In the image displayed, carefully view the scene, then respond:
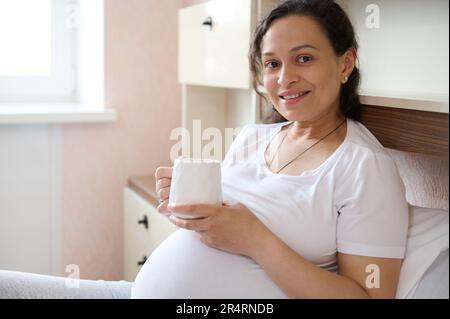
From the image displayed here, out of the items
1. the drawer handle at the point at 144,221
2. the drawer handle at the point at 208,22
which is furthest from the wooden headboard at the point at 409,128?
the drawer handle at the point at 144,221

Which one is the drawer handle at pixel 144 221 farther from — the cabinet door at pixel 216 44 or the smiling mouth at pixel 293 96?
the smiling mouth at pixel 293 96

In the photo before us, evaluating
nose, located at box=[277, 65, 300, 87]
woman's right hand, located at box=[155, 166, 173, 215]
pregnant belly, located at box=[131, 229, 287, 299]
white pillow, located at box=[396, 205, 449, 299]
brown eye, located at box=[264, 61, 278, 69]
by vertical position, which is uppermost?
brown eye, located at box=[264, 61, 278, 69]

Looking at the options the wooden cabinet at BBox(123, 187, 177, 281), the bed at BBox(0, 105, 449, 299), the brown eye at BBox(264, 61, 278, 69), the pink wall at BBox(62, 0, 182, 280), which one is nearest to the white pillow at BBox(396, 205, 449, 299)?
the bed at BBox(0, 105, 449, 299)

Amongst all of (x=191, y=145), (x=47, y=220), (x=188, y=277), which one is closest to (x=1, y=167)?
(x=47, y=220)

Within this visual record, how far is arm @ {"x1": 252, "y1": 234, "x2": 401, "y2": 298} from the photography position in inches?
27.0

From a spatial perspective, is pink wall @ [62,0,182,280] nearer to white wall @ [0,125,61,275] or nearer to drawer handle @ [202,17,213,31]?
white wall @ [0,125,61,275]

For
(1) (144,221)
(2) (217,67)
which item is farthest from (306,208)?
(1) (144,221)

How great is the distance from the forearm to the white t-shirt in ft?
0.09

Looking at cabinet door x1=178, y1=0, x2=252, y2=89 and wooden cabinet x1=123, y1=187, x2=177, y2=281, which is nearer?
cabinet door x1=178, y1=0, x2=252, y2=89

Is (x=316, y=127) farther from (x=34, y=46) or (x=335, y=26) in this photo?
(x=34, y=46)

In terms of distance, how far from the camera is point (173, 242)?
817 millimetres

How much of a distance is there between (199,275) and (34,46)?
0.67m

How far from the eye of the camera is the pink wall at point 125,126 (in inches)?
52.1

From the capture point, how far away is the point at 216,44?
47.1 inches
